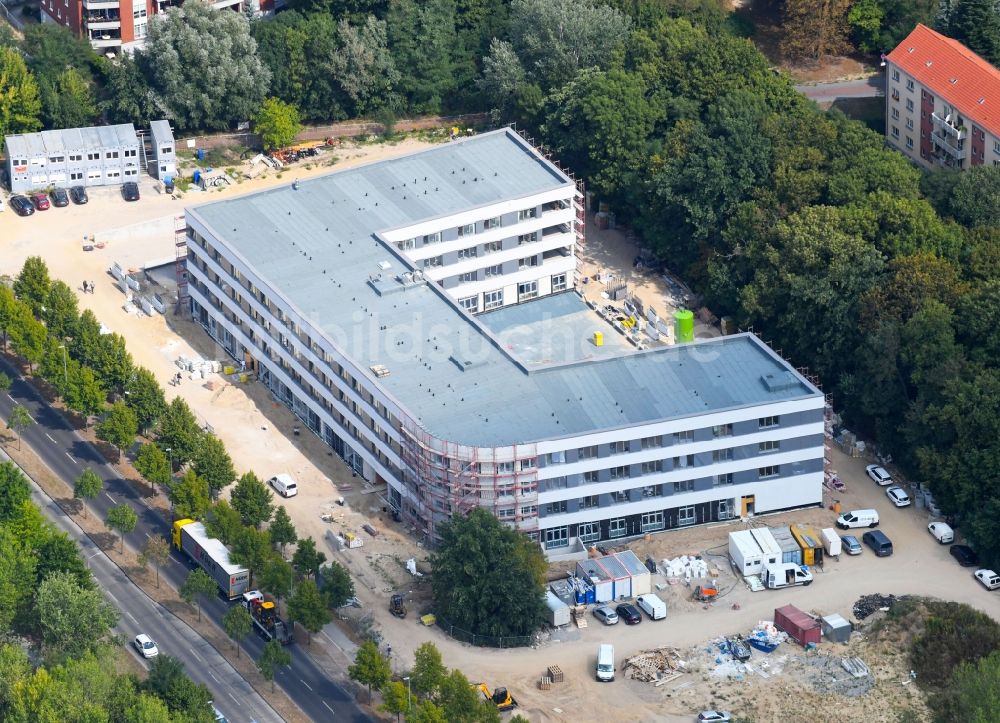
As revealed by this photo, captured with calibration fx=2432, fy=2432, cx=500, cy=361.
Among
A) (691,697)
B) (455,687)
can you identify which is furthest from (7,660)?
(691,697)

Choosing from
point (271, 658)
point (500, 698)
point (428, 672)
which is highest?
point (428, 672)

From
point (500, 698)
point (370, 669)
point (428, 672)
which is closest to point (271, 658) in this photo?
point (370, 669)

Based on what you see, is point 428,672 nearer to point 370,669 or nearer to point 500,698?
point 370,669

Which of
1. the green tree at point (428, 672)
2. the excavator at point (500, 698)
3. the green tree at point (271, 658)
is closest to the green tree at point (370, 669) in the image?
the green tree at point (428, 672)

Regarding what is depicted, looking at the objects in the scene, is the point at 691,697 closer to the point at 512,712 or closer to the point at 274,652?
the point at 512,712

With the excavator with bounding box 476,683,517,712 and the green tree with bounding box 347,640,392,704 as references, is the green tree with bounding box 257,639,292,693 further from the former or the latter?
the excavator with bounding box 476,683,517,712

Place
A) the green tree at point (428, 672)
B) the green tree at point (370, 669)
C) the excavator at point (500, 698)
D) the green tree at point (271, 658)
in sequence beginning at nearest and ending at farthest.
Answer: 1. the green tree at point (428, 672)
2. the green tree at point (370, 669)
3. the excavator at point (500, 698)
4. the green tree at point (271, 658)

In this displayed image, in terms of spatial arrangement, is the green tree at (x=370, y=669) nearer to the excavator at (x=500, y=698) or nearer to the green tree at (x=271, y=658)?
the green tree at (x=271, y=658)
